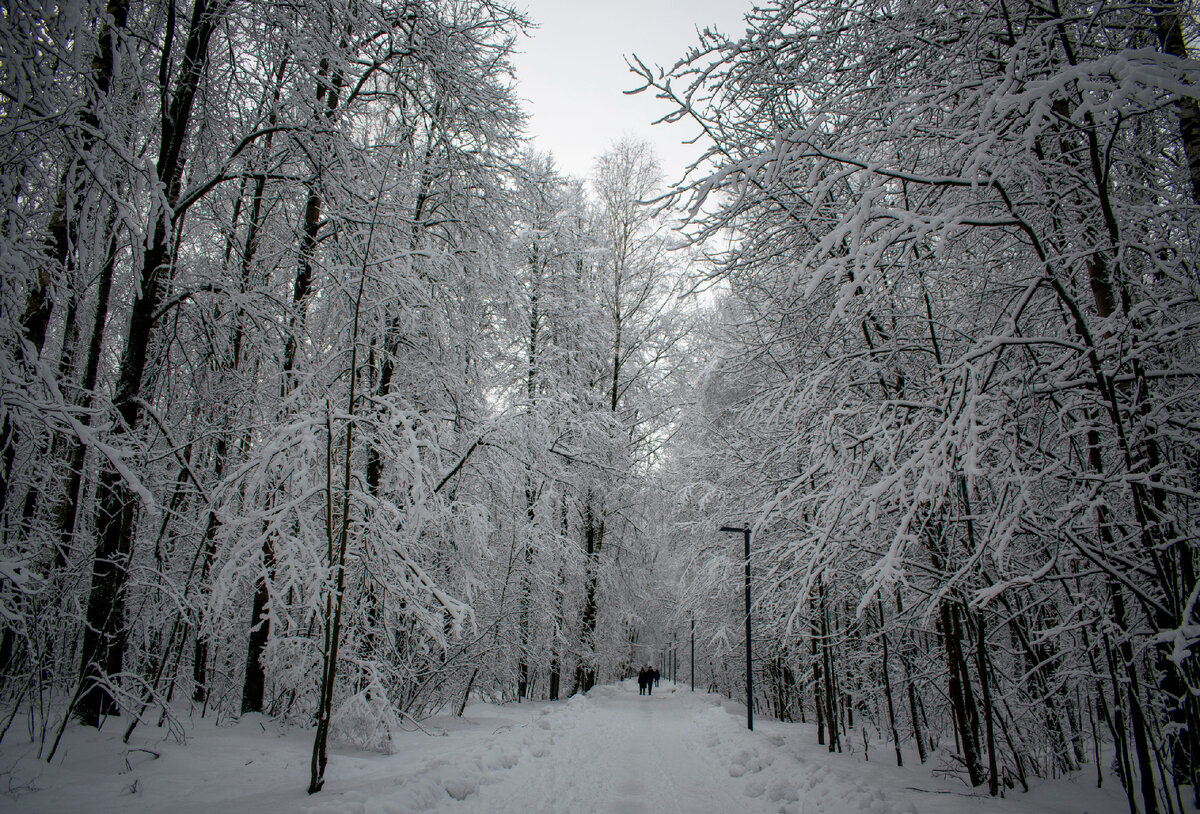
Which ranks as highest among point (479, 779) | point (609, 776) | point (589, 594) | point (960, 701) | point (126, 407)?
point (126, 407)

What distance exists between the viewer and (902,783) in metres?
4.83

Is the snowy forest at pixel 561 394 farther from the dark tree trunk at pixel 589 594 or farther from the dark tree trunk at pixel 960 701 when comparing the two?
the dark tree trunk at pixel 589 594

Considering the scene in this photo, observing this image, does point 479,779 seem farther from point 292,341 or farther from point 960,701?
point 292,341

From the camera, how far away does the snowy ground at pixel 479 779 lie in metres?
3.27

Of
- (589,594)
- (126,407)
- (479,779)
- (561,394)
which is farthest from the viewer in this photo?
(589,594)

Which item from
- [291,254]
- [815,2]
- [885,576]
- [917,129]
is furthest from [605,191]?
[885,576]

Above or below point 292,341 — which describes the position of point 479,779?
below

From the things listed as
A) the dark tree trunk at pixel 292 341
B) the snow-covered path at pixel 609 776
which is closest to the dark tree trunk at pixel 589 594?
the snow-covered path at pixel 609 776

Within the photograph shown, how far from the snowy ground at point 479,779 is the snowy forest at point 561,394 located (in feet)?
1.21

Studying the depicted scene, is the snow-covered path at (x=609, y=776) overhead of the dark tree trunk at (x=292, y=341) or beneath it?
beneath

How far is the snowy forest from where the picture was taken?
264cm

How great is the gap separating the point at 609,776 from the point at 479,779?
200cm

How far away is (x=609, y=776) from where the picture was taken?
5949 mm

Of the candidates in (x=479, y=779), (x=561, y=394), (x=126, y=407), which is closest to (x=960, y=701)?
(x=479, y=779)
